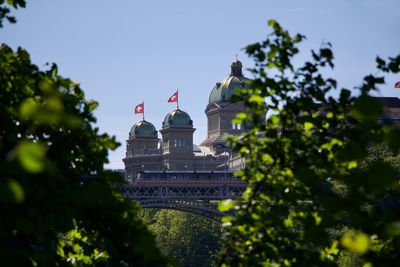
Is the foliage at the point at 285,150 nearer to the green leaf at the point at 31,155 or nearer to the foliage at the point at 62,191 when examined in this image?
the foliage at the point at 62,191

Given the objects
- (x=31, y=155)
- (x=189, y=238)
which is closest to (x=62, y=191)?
(x=31, y=155)

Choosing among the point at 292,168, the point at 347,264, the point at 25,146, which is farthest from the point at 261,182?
the point at 347,264

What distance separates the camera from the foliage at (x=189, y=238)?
143 meters

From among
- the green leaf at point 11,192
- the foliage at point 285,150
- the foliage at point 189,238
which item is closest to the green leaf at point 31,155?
the green leaf at point 11,192

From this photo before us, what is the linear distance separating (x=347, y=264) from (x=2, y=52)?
8413cm

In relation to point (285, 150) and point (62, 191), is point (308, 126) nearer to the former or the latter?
point (285, 150)

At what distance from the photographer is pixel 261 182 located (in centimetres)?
921

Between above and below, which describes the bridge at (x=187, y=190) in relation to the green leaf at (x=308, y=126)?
above

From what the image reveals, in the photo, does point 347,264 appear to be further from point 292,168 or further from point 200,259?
point 292,168

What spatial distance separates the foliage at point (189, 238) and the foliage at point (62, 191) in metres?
128

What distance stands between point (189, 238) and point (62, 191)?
465ft

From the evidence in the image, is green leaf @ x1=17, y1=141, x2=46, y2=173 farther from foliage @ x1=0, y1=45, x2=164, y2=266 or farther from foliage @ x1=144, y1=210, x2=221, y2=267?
foliage @ x1=144, y1=210, x2=221, y2=267

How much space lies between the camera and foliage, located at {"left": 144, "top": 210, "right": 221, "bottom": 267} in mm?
143250

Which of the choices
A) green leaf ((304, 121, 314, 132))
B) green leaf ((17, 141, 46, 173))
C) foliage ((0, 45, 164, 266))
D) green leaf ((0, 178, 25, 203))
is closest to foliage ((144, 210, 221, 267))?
foliage ((0, 45, 164, 266))
